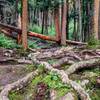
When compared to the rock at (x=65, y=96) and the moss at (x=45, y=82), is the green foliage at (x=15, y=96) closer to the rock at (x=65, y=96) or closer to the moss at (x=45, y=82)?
the moss at (x=45, y=82)

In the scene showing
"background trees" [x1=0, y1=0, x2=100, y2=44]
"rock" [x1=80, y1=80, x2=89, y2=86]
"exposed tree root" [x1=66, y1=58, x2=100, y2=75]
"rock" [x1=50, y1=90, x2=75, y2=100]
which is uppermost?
"background trees" [x1=0, y1=0, x2=100, y2=44]

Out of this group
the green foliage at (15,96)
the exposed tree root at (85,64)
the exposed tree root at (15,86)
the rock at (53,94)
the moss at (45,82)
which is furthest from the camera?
the exposed tree root at (85,64)

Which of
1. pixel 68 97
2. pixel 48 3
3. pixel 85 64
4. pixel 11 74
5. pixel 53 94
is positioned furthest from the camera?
pixel 48 3

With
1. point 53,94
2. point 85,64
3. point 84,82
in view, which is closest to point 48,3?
point 85,64

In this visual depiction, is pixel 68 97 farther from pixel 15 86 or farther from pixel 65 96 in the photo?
pixel 15 86

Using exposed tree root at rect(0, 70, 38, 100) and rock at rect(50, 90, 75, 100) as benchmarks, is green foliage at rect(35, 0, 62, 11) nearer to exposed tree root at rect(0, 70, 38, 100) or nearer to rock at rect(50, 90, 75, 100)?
exposed tree root at rect(0, 70, 38, 100)

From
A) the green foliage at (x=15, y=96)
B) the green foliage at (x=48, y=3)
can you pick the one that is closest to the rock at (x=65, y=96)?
the green foliage at (x=15, y=96)

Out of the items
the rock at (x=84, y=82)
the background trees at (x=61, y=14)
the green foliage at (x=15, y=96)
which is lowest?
the green foliage at (x=15, y=96)

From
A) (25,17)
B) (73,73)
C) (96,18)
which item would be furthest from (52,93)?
(96,18)

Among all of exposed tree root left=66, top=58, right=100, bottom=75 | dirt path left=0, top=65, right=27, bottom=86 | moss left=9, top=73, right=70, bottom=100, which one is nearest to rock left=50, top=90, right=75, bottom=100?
moss left=9, top=73, right=70, bottom=100

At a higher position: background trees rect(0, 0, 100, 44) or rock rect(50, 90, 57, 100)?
background trees rect(0, 0, 100, 44)

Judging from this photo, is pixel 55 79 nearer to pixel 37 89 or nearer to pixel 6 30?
pixel 37 89

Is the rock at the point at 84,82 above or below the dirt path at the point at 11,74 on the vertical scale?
above

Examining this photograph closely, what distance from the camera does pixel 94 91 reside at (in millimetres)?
6473
